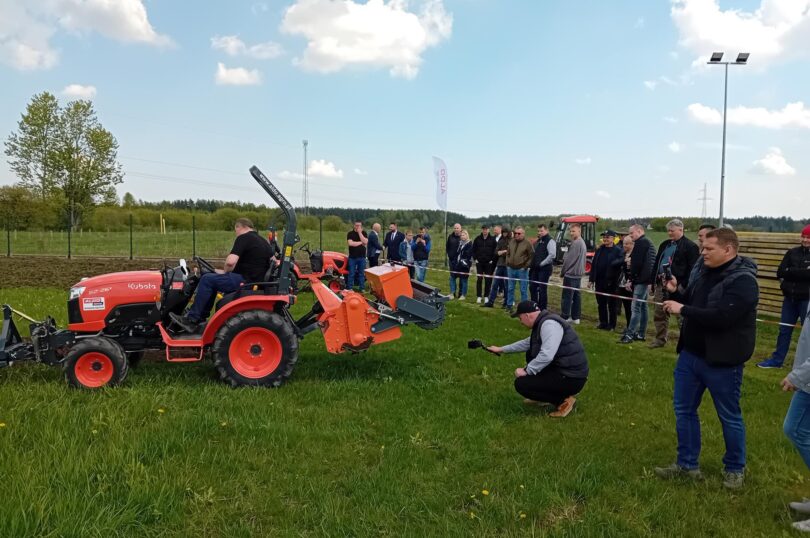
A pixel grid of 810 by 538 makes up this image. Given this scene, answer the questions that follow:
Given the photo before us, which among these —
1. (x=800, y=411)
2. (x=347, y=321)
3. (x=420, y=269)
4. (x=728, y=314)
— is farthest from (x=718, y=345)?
(x=420, y=269)

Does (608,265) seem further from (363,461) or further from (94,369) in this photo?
(94,369)

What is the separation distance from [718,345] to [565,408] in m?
1.88

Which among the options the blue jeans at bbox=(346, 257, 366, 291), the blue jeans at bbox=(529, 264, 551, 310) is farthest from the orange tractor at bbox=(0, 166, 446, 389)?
the blue jeans at bbox=(346, 257, 366, 291)

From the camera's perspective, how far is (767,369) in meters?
7.46

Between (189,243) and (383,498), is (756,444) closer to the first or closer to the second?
(383,498)

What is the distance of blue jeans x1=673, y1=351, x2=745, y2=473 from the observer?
3865 millimetres

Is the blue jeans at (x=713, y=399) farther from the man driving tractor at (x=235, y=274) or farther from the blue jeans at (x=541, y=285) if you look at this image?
the blue jeans at (x=541, y=285)

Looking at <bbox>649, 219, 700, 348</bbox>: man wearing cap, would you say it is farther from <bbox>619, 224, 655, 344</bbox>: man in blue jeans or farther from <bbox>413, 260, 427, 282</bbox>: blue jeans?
<bbox>413, 260, 427, 282</bbox>: blue jeans

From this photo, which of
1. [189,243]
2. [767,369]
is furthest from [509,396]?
[189,243]

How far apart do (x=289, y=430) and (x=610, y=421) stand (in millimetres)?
2947


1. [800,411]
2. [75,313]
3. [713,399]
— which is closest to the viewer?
[800,411]

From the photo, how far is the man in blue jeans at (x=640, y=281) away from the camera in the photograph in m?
8.92

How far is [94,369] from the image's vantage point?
5.56 metres

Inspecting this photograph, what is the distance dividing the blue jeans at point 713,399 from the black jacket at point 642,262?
5.09m
